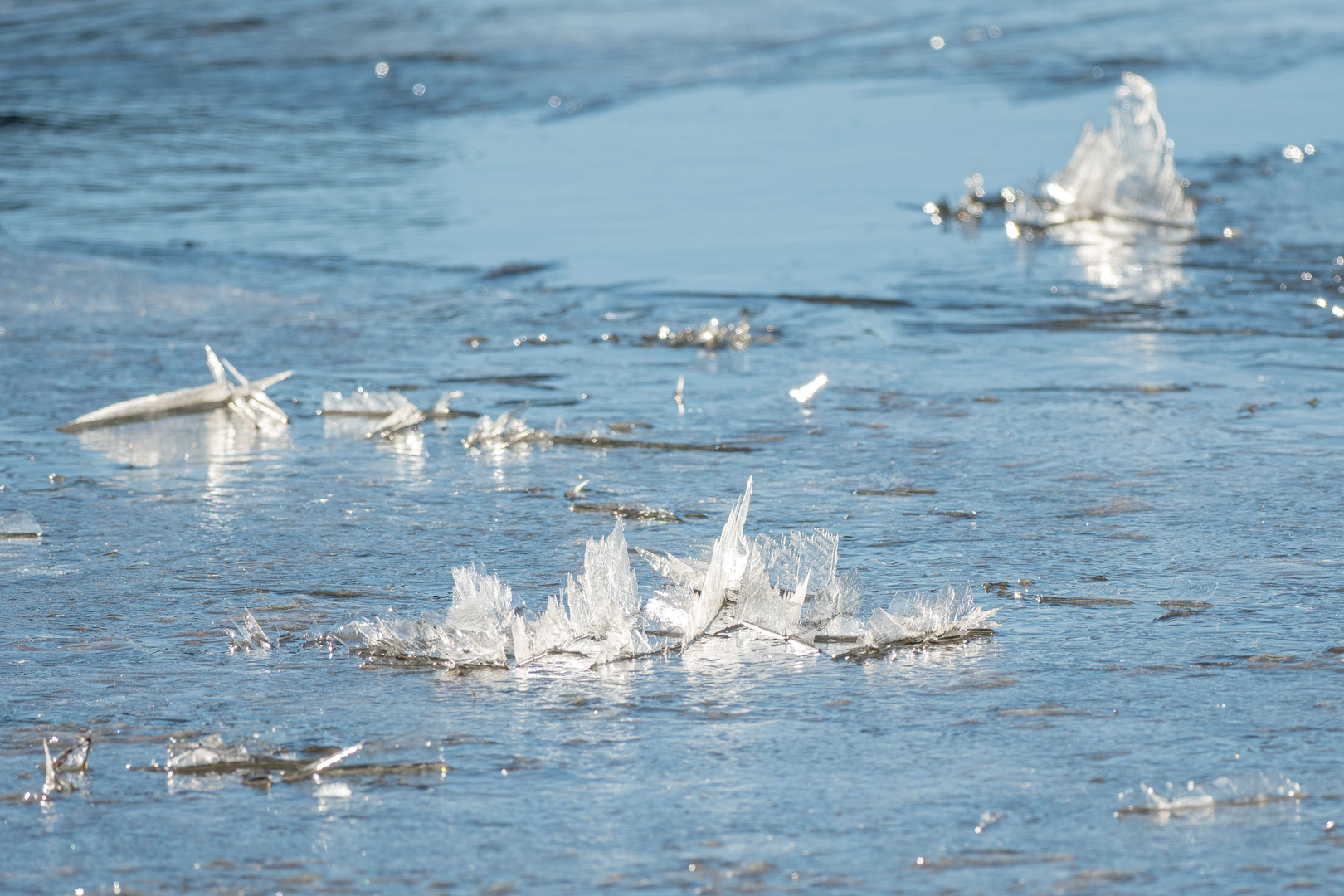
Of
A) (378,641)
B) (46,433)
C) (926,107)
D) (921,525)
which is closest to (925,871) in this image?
(378,641)

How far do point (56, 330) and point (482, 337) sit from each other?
3.85ft

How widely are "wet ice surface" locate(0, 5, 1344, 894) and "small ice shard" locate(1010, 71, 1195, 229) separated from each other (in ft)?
0.78

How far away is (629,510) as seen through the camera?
3213mm

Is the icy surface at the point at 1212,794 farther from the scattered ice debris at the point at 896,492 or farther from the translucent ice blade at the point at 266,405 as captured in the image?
the translucent ice blade at the point at 266,405

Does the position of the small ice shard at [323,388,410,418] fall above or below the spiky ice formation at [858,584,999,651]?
above

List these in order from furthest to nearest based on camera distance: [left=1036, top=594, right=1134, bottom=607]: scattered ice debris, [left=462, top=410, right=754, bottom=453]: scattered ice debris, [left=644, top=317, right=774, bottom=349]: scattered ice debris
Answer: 1. [left=644, top=317, right=774, bottom=349]: scattered ice debris
2. [left=462, top=410, right=754, bottom=453]: scattered ice debris
3. [left=1036, top=594, right=1134, bottom=607]: scattered ice debris

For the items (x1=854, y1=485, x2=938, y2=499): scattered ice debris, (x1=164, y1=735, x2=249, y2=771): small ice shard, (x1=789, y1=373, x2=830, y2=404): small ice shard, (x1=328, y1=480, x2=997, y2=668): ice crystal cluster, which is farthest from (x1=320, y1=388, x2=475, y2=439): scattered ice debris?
(x1=164, y1=735, x2=249, y2=771): small ice shard

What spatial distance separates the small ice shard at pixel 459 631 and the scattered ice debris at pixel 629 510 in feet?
2.31

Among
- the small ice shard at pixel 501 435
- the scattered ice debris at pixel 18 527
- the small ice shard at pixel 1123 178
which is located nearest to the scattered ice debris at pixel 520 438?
the small ice shard at pixel 501 435

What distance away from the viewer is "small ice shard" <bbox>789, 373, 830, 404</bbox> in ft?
13.3

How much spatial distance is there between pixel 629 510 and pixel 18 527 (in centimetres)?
100

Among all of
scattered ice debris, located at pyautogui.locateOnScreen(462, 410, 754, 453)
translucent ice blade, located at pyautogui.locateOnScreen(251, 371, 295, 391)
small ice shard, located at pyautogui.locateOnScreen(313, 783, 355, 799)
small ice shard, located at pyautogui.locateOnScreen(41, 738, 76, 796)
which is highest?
translucent ice blade, located at pyautogui.locateOnScreen(251, 371, 295, 391)

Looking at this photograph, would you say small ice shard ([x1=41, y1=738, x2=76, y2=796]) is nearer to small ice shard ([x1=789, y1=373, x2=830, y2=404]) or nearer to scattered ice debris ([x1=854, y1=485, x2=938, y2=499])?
scattered ice debris ([x1=854, y1=485, x2=938, y2=499])

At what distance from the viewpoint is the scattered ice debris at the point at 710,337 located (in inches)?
186
